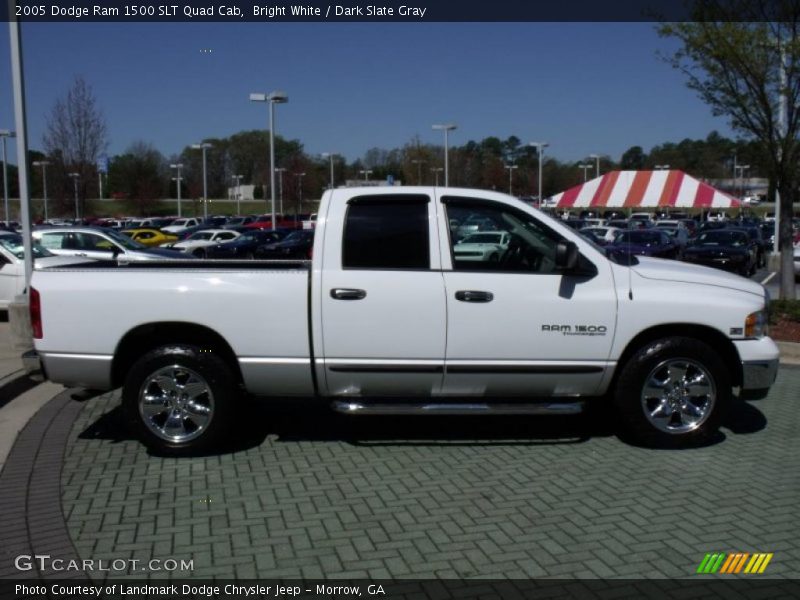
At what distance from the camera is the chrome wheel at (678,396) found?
631cm

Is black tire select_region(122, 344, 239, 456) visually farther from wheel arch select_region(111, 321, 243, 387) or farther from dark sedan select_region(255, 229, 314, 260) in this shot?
dark sedan select_region(255, 229, 314, 260)

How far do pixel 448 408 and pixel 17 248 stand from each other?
39.4 feet

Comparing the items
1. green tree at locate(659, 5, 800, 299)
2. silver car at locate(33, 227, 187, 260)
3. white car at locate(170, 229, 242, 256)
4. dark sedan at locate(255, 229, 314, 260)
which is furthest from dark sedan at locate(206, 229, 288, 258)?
green tree at locate(659, 5, 800, 299)

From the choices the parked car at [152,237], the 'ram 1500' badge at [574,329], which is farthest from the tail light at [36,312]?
the parked car at [152,237]

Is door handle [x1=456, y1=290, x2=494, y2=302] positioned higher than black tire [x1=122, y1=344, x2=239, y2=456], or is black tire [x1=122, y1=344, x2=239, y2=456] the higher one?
door handle [x1=456, y1=290, x2=494, y2=302]

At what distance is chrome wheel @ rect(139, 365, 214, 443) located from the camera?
6238 millimetres

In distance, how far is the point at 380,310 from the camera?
608 centimetres

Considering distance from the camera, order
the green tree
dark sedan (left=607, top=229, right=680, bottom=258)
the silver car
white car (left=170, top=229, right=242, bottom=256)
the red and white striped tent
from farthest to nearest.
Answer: white car (left=170, top=229, right=242, bottom=256) → dark sedan (left=607, top=229, right=680, bottom=258) → the red and white striped tent → the silver car → the green tree

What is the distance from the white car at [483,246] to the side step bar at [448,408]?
1.11m

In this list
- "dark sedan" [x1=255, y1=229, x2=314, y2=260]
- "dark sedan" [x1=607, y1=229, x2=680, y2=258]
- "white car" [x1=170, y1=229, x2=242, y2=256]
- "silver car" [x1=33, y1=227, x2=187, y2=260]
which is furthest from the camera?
"white car" [x1=170, y1=229, x2=242, y2=256]

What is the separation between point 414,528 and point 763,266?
28.1 metres

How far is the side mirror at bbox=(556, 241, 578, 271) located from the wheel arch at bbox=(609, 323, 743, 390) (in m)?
0.82

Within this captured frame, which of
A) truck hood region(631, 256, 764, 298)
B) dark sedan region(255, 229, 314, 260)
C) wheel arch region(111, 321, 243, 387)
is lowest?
dark sedan region(255, 229, 314, 260)
